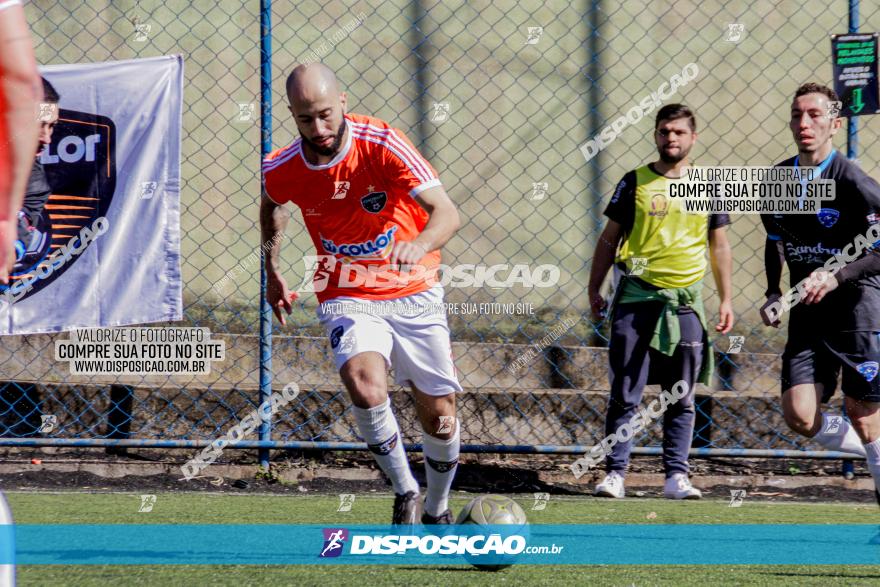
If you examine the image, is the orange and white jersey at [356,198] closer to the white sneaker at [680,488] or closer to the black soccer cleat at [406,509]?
the black soccer cleat at [406,509]

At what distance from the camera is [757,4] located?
7859mm

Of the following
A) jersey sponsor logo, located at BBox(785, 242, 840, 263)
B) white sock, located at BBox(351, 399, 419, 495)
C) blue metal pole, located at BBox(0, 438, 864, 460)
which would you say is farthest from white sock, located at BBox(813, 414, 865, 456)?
white sock, located at BBox(351, 399, 419, 495)

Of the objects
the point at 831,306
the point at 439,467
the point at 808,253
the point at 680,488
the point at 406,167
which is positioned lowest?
the point at 680,488

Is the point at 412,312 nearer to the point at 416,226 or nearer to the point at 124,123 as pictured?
the point at 416,226

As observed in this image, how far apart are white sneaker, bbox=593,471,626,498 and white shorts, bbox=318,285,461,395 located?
1567mm

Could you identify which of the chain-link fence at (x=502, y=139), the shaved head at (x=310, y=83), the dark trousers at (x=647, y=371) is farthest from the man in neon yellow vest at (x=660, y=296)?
the shaved head at (x=310, y=83)

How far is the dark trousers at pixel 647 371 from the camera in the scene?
19.3 feet

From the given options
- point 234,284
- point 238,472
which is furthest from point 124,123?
point 238,472

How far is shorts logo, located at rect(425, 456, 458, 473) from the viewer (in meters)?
4.68

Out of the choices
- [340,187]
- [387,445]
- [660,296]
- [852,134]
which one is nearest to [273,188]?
[340,187]

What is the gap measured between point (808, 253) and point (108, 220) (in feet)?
12.7

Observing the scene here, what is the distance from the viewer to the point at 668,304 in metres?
5.98

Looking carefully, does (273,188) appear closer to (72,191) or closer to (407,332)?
(407,332)

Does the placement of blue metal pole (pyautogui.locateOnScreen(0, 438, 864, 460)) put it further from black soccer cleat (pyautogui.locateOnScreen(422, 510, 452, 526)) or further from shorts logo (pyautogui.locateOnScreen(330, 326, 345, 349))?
shorts logo (pyautogui.locateOnScreen(330, 326, 345, 349))
